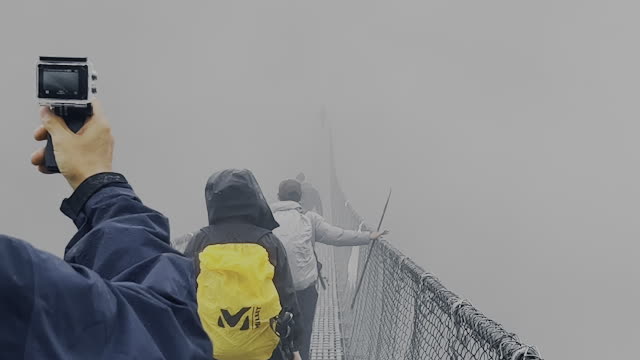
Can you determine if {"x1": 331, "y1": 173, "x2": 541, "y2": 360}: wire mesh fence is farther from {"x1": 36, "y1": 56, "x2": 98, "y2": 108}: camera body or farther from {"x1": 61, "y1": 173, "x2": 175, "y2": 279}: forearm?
{"x1": 36, "y1": 56, "x2": 98, "y2": 108}: camera body

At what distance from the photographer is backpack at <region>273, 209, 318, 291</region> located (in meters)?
3.62

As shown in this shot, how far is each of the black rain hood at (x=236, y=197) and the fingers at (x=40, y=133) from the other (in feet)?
5.18

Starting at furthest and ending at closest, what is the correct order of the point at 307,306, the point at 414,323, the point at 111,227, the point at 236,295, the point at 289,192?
the point at 289,192, the point at 307,306, the point at 414,323, the point at 236,295, the point at 111,227

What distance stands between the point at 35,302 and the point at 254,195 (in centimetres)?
195

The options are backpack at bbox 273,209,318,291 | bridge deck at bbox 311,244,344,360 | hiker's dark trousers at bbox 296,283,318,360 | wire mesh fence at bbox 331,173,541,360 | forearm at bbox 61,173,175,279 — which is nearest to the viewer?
forearm at bbox 61,173,175,279

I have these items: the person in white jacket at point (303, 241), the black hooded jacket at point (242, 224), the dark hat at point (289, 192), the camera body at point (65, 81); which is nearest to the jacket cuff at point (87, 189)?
the camera body at point (65, 81)

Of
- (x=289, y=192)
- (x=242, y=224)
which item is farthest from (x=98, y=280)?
(x=289, y=192)

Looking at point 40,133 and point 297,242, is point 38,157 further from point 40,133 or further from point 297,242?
point 297,242

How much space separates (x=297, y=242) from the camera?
3619mm

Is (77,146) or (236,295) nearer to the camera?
(77,146)

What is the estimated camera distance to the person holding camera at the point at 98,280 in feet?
2.52

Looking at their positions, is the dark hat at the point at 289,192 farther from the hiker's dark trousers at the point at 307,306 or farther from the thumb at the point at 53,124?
the thumb at the point at 53,124

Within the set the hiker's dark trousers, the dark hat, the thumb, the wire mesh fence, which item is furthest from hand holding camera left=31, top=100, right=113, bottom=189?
the dark hat

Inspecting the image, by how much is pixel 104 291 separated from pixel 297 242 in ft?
9.14
